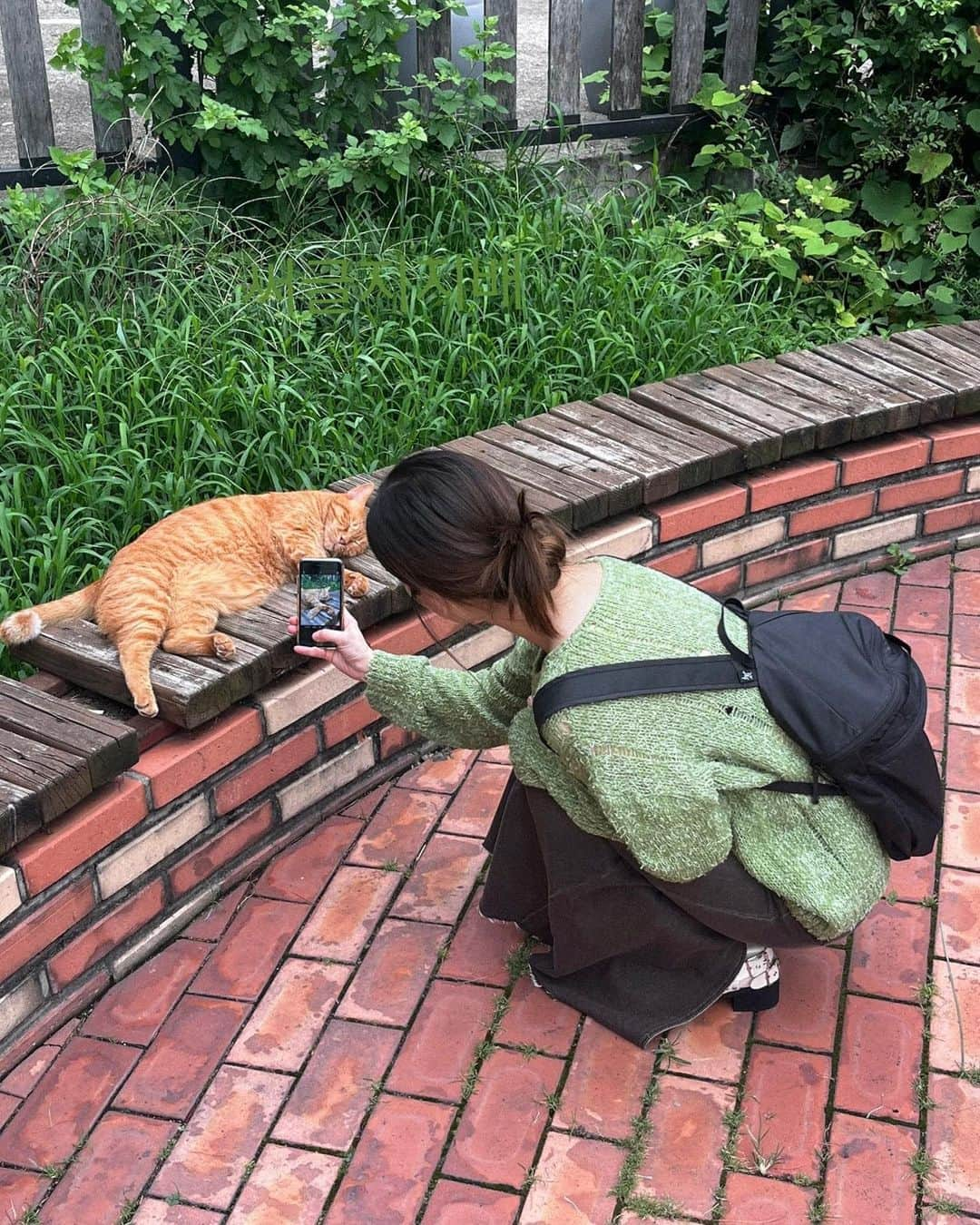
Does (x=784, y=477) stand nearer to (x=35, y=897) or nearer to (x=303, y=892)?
(x=303, y=892)

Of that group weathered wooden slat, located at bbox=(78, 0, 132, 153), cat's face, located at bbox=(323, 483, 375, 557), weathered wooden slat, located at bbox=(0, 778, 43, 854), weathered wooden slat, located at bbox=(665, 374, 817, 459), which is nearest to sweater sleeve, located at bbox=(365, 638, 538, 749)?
cat's face, located at bbox=(323, 483, 375, 557)

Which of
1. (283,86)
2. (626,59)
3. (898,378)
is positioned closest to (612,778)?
(898,378)

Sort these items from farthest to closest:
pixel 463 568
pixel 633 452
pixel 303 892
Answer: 1. pixel 633 452
2. pixel 303 892
3. pixel 463 568

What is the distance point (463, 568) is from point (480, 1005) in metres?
0.99

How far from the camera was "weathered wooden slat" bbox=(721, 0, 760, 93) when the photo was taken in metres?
5.32

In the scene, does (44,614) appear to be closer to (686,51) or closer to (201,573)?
(201,573)

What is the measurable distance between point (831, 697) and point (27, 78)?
12.2 ft

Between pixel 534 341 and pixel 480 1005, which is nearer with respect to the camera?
pixel 480 1005

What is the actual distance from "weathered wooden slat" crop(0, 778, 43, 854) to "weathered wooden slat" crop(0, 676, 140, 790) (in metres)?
0.13

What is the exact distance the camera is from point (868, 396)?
4.00 metres

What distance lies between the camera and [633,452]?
11.9 feet

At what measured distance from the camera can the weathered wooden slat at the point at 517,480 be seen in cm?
329

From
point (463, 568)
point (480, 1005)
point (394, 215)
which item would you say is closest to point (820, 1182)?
point (480, 1005)

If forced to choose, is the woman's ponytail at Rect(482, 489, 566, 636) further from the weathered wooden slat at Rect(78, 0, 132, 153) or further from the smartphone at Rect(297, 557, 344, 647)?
the weathered wooden slat at Rect(78, 0, 132, 153)
